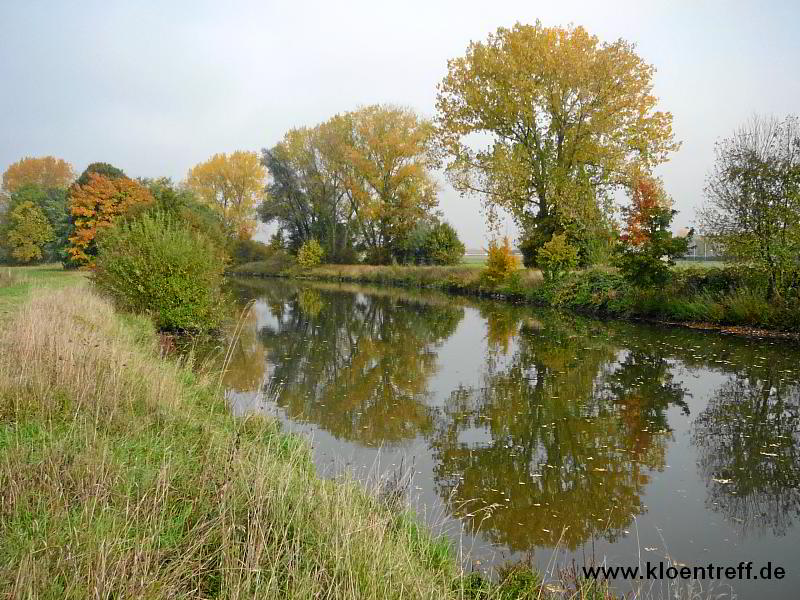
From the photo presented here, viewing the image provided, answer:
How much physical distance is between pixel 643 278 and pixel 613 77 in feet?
36.2

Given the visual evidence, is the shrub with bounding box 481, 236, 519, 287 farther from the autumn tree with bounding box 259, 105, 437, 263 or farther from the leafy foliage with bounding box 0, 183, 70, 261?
the leafy foliage with bounding box 0, 183, 70, 261

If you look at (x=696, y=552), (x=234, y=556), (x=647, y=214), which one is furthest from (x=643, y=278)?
(x=234, y=556)

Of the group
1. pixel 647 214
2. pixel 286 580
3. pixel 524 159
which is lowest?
pixel 286 580

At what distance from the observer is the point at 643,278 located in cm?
2069

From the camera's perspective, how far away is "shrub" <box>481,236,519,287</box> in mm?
31031

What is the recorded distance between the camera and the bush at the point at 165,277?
15344 millimetres

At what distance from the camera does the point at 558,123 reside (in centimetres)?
2812

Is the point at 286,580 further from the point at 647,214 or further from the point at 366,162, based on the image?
the point at 366,162

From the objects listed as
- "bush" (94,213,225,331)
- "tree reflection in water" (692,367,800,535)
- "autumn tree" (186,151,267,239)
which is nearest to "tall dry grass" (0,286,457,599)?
"tree reflection in water" (692,367,800,535)

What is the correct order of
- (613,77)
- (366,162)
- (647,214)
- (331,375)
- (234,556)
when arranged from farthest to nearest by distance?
(366,162) → (613,77) → (647,214) → (331,375) → (234,556)

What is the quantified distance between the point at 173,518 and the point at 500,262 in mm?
28615

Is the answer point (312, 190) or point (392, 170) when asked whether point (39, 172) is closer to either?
point (312, 190)

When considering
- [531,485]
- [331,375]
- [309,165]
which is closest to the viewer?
[531,485]

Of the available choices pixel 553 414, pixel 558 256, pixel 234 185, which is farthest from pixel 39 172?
pixel 553 414
